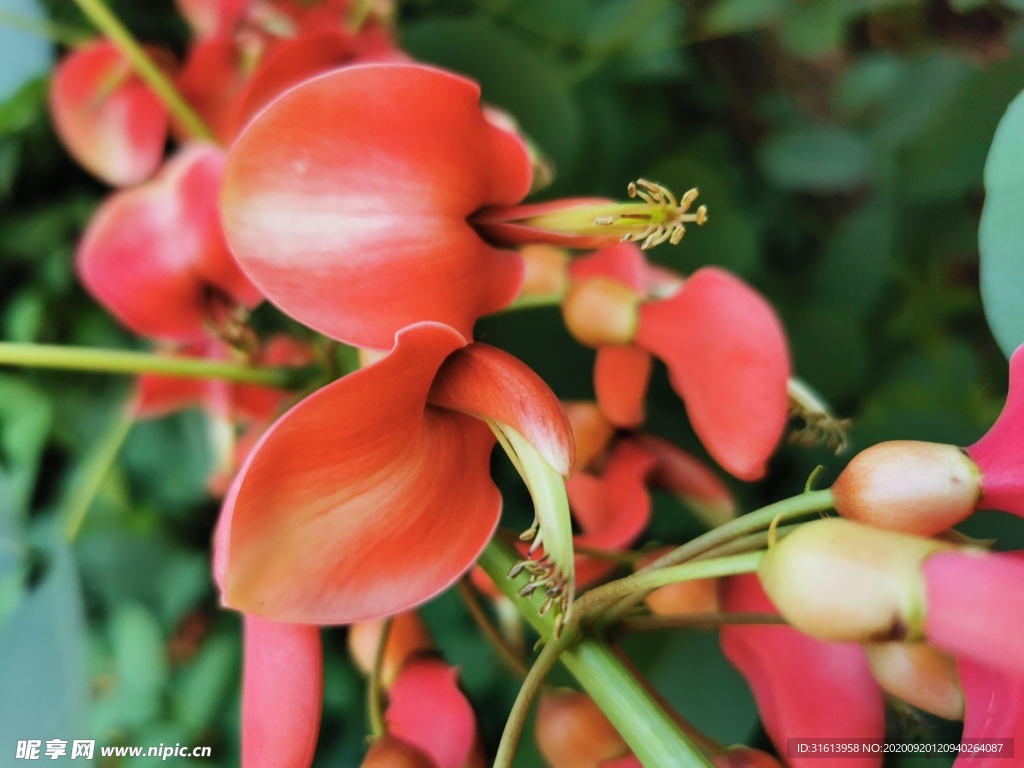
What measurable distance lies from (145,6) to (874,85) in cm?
49

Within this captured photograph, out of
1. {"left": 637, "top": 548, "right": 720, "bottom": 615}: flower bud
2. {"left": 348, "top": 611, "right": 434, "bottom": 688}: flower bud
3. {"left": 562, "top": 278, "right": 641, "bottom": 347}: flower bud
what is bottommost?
{"left": 348, "top": 611, "right": 434, "bottom": 688}: flower bud

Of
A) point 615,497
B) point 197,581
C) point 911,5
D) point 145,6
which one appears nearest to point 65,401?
point 197,581

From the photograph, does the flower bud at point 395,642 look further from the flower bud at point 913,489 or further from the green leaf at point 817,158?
the green leaf at point 817,158

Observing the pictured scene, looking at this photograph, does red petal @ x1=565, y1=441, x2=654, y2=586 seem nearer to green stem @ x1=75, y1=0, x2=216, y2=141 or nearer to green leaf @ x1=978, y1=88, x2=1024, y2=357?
green leaf @ x1=978, y1=88, x2=1024, y2=357

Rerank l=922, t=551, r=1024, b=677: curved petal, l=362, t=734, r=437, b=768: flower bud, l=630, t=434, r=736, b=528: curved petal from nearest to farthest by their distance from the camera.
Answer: l=922, t=551, r=1024, b=677: curved petal → l=362, t=734, r=437, b=768: flower bud → l=630, t=434, r=736, b=528: curved petal

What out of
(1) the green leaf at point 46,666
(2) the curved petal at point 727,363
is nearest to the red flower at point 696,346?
(2) the curved petal at point 727,363

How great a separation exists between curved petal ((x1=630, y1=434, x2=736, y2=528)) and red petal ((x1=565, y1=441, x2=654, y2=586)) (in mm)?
12

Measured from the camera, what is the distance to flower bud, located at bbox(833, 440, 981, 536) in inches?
7.4

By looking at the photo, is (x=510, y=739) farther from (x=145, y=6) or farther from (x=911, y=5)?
(x=145, y=6)

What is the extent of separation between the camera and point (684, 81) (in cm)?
54

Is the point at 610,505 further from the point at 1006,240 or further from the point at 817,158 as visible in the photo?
the point at 817,158

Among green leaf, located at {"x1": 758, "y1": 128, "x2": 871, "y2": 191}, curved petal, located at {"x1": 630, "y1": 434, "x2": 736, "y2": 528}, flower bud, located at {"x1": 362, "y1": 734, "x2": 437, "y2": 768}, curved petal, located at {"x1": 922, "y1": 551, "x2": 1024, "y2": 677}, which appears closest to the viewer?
curved petal, located at {"x1": 922, "y1": 551, "x2": 1024, "y2": 677}

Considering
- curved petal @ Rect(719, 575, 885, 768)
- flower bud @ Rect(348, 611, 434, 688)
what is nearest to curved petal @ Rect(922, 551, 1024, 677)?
curved petal @ Rect(719, 575, 885, 768)

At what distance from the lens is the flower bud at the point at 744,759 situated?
24 cm
